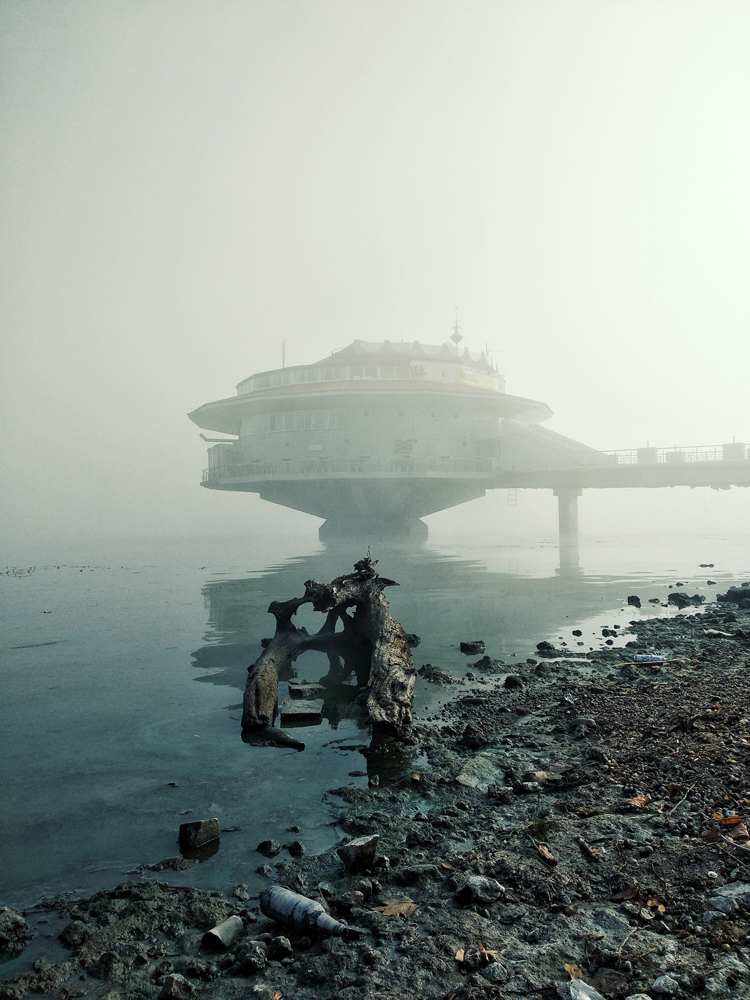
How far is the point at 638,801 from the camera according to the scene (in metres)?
3.83

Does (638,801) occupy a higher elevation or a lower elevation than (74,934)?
higher

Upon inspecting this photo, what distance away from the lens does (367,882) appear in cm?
314

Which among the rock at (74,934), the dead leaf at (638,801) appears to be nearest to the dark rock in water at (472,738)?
the dead leaf at (638,801)

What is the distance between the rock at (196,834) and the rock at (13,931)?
94cm

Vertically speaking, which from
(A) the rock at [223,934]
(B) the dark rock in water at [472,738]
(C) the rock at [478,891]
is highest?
(C) the rock at [478,891]

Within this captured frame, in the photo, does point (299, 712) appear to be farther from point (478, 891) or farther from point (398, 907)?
point (478, 891)

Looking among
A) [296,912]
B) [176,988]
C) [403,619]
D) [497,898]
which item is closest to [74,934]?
[176,988]

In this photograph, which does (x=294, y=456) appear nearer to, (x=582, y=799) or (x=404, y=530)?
(x=404, y=530)

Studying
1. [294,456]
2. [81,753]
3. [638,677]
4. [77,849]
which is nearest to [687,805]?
[638,677]

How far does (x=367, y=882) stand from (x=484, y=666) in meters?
5.24

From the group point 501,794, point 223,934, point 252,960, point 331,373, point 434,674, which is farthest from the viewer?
point 331,373

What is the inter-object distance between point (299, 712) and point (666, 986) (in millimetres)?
4461

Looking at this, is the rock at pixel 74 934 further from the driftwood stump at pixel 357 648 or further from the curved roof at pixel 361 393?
the curved roof at pixel 361 393

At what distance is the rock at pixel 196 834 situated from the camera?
3719 millimetres
